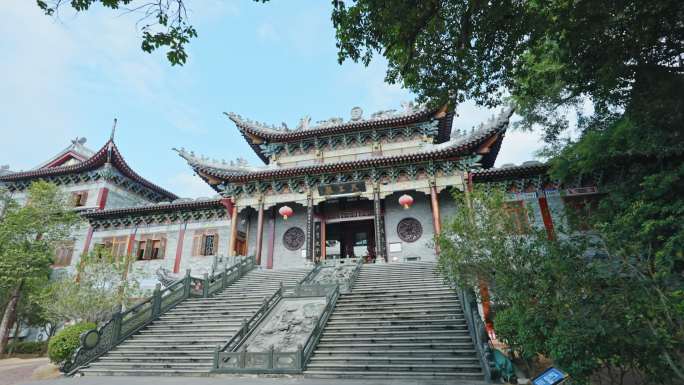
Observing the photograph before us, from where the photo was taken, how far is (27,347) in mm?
16359

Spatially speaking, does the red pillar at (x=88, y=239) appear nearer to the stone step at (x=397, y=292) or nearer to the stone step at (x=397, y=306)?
the stone step at (x=397, y=292)

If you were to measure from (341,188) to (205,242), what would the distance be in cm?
735

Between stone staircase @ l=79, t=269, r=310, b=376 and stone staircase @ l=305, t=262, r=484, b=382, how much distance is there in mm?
2696

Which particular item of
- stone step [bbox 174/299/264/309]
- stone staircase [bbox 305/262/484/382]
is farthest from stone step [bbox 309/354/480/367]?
stone step [bbox 174/299/264/309]

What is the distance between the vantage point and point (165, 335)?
9812mm

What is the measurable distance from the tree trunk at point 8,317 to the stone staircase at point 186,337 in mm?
10037

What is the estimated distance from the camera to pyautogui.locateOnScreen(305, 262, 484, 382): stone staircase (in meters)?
7.05

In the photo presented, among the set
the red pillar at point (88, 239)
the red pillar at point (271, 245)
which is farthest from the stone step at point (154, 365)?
the red pillar at point (88, 239)

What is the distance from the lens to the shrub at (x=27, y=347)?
16.2 m

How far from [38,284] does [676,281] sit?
22.0m

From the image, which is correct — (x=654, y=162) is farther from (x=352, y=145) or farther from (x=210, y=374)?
(x=210, y=374)

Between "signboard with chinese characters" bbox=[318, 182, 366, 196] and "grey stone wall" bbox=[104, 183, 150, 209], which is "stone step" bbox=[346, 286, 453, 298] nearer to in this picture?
"signboard with chinese characters" bbox=[318, 182, 366, 196]

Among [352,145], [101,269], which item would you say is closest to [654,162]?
[352,145]

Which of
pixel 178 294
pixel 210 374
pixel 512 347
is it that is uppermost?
A: pixel 178 294
